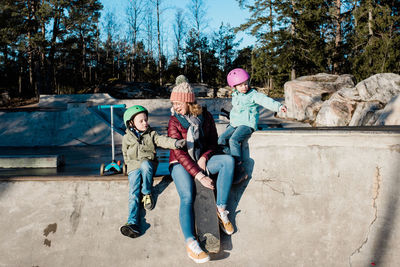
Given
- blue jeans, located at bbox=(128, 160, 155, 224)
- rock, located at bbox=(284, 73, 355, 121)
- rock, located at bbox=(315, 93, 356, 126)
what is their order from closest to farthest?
blue jeans, located at bbox=(128, 160, 155, 224)
rock, located at bbox=(315, 93, 356, 126)
rock, located at bbox=(284, 73, 355, 121)

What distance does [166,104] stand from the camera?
1761 centimetres

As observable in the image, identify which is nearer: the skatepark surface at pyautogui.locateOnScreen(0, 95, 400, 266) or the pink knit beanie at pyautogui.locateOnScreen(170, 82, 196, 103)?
the skatepark surface at pyautogui.locateOnScreen(0, 95, 400, 266)

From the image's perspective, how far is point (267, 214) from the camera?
2.96m

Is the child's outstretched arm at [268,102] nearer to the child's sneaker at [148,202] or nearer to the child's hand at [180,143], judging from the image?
the child's hand at [180,143]

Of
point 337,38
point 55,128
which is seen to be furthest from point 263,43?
point 55,128

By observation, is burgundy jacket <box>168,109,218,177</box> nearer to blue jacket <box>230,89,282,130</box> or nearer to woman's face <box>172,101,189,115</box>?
woman's face <box>172,101,189,115</box>

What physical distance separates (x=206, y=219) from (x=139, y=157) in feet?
3.18

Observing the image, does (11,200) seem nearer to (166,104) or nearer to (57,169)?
(57,169)

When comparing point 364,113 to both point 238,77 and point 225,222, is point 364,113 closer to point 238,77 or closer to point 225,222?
point 238,77

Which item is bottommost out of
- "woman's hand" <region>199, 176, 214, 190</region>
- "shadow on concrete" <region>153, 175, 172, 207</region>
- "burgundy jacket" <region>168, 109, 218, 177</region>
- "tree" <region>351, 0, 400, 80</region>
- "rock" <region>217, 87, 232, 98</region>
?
"shadow on concrete" <region>153, 175, 172, 207</region>

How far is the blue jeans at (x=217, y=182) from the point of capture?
2777 mm

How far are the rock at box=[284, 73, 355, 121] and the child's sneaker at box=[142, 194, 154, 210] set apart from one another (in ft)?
36.5

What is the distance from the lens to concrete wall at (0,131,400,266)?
2.75 metres

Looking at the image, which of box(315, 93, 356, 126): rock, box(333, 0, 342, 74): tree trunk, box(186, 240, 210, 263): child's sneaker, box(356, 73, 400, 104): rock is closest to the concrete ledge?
box(186, 240, 210, 263): child's sneaker
